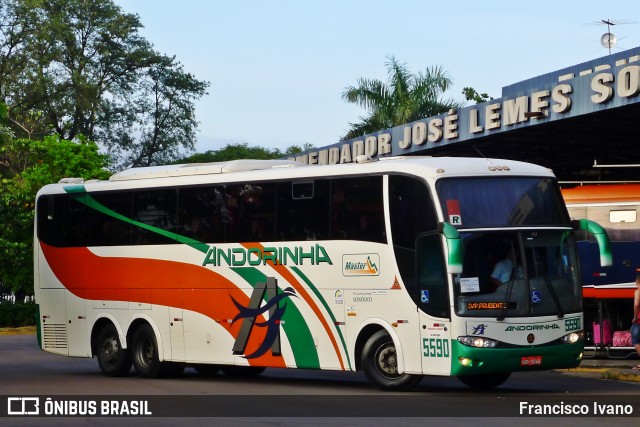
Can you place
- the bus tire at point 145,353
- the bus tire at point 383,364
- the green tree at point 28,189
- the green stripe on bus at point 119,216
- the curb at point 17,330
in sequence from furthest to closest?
the green tree at point 28,189 < the curb at point 17,330 < the bus tire at point 145,353 < the green stripe on bus at point 119,216 < the bus tire at point 383,364

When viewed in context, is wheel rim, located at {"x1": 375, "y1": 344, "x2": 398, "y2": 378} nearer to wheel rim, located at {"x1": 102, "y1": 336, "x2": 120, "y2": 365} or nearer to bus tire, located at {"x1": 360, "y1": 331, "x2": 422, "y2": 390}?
bus tire, located at {"x1": 360, "y1": 331, "x2": 422, "y2": 390}

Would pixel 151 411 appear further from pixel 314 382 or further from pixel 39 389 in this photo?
pixel 314 382

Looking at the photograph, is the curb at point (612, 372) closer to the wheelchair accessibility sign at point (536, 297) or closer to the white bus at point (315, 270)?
the white bus at point (315, 270)

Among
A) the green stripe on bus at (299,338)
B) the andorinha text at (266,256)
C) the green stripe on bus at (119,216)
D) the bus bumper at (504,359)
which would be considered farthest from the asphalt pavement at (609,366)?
the green stripe on bus at (119,216)

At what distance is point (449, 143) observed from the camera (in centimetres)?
3578

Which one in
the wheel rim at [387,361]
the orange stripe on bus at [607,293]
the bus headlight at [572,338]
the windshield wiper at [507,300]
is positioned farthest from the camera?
the orange stripe on bus at [607,293]

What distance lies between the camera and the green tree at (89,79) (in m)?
70.5

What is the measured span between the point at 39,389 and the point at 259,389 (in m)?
3.34

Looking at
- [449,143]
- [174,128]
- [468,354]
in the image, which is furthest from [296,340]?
[174,128]

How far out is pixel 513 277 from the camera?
18.6 meters

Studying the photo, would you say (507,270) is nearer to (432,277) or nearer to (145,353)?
(432,277)

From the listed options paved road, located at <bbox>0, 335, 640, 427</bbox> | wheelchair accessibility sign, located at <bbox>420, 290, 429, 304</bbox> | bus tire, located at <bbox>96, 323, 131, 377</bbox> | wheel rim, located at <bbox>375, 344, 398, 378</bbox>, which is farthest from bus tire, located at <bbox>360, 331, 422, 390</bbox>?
bus tire, located at <bbox>96, 323, 131, 377</bbox>

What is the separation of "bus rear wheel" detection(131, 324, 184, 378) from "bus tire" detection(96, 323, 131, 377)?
0.20m

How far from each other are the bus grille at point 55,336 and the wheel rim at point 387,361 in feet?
25.5
